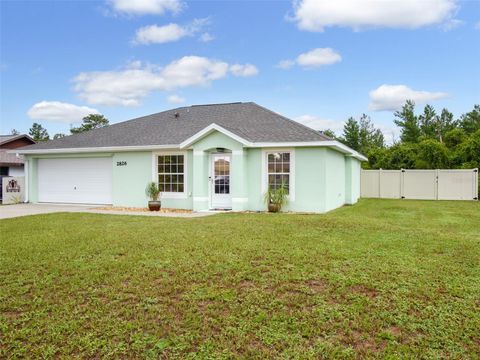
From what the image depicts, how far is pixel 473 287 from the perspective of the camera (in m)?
4.88

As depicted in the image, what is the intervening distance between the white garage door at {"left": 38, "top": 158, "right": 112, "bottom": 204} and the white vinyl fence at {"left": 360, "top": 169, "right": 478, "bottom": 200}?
15400mm

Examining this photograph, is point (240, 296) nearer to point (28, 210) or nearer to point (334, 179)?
point (334, 179)

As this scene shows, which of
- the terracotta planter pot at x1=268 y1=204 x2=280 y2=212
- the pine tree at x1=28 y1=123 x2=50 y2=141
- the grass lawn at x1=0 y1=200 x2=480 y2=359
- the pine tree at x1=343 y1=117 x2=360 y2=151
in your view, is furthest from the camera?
the pine tree at x1=28 y1=123 x2=50 y2=141

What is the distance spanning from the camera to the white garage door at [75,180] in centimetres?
1670

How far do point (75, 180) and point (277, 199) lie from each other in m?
9.77

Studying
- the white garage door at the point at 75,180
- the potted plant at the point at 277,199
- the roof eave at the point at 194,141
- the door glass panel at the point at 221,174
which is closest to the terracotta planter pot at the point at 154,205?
the roof eave at the point at 194,141

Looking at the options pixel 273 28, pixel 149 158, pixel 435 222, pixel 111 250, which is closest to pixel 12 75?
pixel 149 158

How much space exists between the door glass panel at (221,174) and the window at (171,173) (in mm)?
1537

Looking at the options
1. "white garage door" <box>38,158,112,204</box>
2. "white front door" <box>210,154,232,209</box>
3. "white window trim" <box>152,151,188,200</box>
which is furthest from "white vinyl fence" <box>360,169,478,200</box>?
"white garage door" <box>38,158,112,204</box>

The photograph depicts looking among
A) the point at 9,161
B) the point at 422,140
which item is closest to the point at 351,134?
the point at 422,140

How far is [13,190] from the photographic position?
60.8 feet

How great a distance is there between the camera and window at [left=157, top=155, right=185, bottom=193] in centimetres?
1506

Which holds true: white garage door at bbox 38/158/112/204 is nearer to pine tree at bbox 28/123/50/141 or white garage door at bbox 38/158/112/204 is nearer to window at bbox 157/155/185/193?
window at bbox 157/155/185/193

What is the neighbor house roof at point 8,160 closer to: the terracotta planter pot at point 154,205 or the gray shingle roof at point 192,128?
the gray shingle roof at point 192,128
